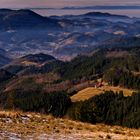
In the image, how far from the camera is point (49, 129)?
1268 inches

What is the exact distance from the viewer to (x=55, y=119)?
121 feet

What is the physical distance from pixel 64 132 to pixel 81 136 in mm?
1679

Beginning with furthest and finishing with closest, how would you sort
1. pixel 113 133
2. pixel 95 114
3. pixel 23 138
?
1. pixel 95 114
2. pixel 113 133
3. pixel 23 138

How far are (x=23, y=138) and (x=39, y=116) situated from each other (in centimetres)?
906

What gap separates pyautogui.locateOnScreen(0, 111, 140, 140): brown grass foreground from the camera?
29.7 metres

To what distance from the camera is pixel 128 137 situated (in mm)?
30531

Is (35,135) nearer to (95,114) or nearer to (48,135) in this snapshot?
(48,135)

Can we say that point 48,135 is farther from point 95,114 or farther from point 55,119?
point 95,114

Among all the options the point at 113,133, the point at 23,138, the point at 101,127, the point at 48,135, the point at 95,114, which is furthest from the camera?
the point at 95,114

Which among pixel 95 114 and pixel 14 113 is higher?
pixel 14 113

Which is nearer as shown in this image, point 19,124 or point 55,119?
point 19,124

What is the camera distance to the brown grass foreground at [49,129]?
29.7 metres

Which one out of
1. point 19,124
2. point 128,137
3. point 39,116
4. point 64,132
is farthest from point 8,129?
point 128,137

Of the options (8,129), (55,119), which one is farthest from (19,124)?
(55,119)
